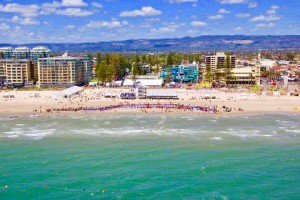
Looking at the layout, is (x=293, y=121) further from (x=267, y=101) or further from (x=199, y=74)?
(x=199, y=74)

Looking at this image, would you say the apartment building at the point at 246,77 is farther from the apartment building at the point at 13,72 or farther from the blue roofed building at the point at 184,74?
the apartment building at the point at 13,72

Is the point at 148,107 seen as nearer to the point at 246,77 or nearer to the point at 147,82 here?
the point at 147,82

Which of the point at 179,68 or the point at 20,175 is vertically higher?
the point at 179,68

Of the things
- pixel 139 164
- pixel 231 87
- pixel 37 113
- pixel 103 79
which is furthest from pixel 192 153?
pixel 103 79

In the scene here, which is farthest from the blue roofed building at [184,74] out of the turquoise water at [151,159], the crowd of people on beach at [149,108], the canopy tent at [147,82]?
the turquoise water at [151,159]

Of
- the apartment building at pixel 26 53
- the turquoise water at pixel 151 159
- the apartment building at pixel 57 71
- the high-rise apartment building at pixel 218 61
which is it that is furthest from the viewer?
the high-rise apartment building at pixel 218 61

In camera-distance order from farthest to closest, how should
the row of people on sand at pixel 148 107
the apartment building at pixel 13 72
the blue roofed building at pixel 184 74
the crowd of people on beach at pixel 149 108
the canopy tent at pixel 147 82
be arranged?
the blue roofed building at pixel 184 74 < the canopy tent at pixel 147 82 < the apartment building at pixel 13 72 < the row of people on sand at pixel 148 107 < the crowd of people on beach at pixel 149 108

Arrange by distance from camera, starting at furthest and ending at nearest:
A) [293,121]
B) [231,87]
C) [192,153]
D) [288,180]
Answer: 1. [231,87]
2. [293,121]
3. [192,153]
4. [288,180]
